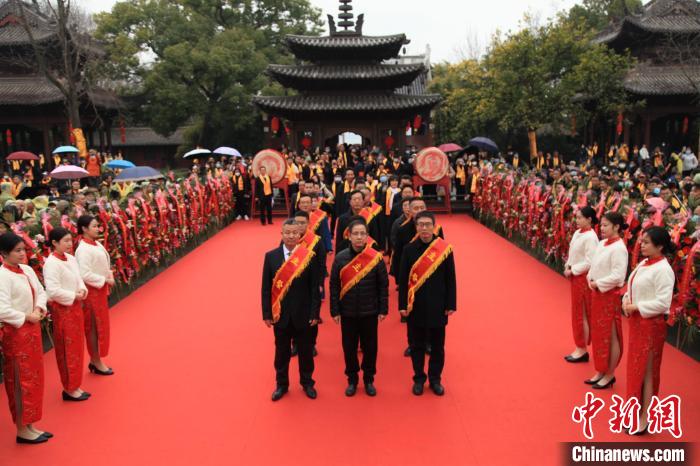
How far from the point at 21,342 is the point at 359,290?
8.00ft

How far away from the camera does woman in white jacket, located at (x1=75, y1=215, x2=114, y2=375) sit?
16.5 ft

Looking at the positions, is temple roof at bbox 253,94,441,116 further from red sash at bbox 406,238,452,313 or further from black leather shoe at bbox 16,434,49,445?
black leather shoe at bbox 16,434,49,445

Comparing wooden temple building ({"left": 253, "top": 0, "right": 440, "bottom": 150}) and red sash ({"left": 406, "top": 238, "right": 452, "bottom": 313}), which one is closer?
red sash ({"left": 406, "top": 238, "right": 452, "bottom": 313})

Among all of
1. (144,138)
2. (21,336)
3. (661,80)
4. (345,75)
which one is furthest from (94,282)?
(144,138)

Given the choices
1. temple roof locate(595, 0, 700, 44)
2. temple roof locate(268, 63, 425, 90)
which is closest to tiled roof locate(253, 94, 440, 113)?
temple roof locate(268, 63, 425, 90)

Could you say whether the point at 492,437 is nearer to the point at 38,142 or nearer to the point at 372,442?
the point at 372,442

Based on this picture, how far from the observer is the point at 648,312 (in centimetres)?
383

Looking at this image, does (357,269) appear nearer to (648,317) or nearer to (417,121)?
(648,317)

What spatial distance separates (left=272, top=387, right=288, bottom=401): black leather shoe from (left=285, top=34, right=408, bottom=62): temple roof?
1824cm

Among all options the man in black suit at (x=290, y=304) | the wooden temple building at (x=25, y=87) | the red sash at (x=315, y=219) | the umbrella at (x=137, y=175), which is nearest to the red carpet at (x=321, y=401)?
the man in black suit at (x=290, y=304)

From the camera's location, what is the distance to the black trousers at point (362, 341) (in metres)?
4.71

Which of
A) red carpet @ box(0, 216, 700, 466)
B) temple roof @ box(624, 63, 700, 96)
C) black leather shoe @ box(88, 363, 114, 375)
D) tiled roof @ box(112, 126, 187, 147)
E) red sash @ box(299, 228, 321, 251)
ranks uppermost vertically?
temple roof @ box(624, 63, 700, 96)

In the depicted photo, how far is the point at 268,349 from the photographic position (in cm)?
600

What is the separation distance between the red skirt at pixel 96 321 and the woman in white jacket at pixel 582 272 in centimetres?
417
